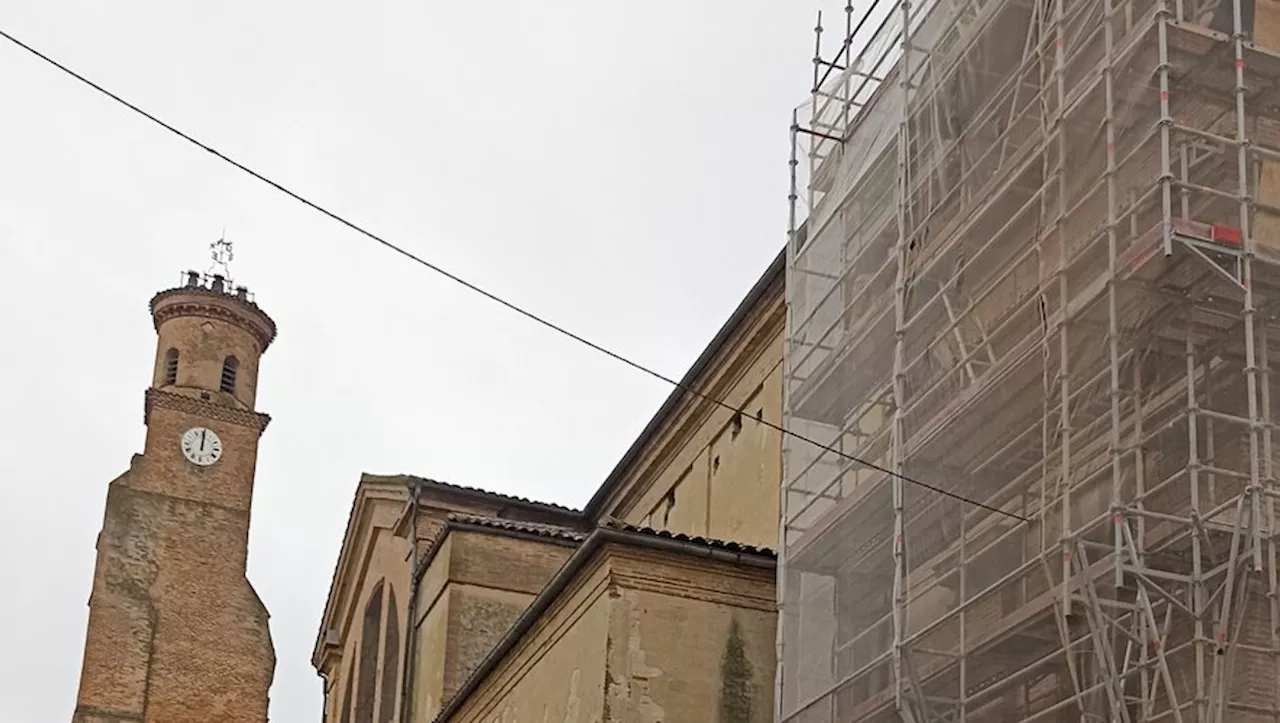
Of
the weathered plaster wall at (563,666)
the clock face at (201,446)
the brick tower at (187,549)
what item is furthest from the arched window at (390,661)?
the clock face at (201,446)

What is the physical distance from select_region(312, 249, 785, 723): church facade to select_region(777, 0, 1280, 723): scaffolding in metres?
0.88

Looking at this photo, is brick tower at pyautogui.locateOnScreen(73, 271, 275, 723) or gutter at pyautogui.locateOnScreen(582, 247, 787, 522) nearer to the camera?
gutter at pyautogui.locateOnScreen(582, 247, 787, 522)

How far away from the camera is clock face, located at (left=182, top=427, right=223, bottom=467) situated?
44219 millimetres

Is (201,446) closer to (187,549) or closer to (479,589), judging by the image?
(187,549)

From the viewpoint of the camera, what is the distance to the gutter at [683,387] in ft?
55.0

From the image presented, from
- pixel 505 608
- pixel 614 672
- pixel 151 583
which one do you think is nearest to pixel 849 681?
pixel 614 672

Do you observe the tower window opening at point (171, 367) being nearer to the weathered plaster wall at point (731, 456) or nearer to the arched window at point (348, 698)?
the arched window at point (348, 698)

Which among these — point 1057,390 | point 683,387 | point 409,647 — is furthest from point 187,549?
point 1057,390

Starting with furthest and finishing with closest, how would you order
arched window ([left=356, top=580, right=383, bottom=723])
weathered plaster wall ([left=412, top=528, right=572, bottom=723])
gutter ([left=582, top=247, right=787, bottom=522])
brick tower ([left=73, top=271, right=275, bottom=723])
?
brick tower ([left=73, top=271, right=275, bottom=723])
arched window ([left=356, top=580, right=383, bottom=723])
weathered plaster wall ([left=412, top=528, right=572, bottom=723])
gutter ([left=582, top=247, right=787, bottom=522])

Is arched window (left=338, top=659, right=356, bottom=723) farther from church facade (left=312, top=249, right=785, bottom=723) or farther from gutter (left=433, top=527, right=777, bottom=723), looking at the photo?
gutter (left=433, top=527, right=777, bottom=723)

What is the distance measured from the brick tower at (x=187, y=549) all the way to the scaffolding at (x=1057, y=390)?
31.3m

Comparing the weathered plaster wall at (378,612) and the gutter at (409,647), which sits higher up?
the weathered plaster wall at (378,612)

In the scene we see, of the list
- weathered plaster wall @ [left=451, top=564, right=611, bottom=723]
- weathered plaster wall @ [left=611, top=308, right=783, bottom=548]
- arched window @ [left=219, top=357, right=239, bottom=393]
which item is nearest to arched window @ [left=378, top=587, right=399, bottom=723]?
weathered plaster wall @ [left=611, top=308, right=783, bottom=548]

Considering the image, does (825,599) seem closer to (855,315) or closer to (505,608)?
(855,315)
